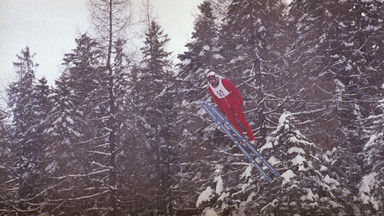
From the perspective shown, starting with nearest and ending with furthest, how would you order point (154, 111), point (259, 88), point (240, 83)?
point (259, 88) → point (240, 83) → point (154, 111)

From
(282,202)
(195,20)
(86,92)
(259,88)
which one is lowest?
(282,202)

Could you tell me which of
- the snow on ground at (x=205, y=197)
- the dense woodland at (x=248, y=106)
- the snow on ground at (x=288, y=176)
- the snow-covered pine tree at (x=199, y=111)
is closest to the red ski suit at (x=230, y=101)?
the dense woodland at (x=248, y=106)

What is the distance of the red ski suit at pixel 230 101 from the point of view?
35.7ft

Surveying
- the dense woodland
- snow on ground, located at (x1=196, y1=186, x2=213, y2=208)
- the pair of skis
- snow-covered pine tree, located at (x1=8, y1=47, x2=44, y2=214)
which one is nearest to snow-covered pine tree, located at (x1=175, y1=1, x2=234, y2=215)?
the dense woodland

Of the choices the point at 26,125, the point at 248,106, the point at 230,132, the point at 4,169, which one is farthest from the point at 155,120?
the point at 26,125

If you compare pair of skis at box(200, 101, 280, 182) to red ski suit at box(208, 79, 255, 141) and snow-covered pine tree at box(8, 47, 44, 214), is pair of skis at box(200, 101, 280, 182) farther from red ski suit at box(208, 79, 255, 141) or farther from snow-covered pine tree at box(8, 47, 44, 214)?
snow-covered pine tree at box(8, 47, 44, 214)

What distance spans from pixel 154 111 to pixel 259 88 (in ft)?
24.7

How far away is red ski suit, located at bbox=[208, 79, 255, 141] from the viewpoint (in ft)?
35.7

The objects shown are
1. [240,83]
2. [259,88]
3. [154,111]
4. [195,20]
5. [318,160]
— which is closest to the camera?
[318,160]

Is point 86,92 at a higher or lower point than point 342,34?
higher

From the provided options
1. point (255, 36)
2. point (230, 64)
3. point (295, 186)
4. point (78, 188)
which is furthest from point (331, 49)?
point (78, 188)

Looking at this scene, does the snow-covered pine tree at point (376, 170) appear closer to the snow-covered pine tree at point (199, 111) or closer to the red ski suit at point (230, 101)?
the red ski suit at point (230, 101)

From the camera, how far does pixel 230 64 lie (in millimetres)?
13641

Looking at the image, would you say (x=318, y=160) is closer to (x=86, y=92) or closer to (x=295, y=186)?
(x=295, y=186)
